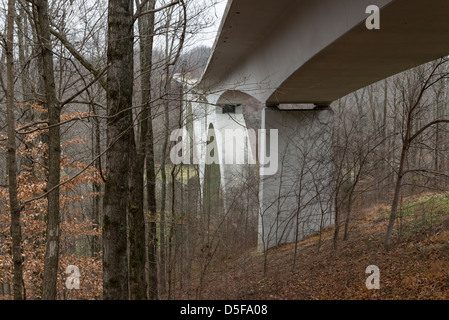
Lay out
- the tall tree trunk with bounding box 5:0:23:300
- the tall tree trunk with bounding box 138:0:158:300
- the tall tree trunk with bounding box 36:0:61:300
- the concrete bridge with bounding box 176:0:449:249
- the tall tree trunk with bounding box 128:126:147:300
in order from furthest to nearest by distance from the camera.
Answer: the tall tree trunk with bounding box 138:0:158:300 → the tall tree trunk with bounding box 128:126:147:300 → the tall tree trunk with bounding box 36:0:61:300 → the concrete bridge with bounding box 176:0:449:249 → the tall tree trunk with bounding box 5:0:23:300

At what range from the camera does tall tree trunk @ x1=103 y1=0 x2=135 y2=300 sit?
16.6 feet

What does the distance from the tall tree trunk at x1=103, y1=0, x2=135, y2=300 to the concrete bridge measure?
0.98 m

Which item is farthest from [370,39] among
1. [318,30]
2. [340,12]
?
[318,30]

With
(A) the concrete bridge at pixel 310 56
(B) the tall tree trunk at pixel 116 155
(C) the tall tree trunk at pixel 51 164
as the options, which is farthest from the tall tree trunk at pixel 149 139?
(B) the tall tree trunk at pixel 116 155

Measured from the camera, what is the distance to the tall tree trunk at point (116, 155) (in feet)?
16.6

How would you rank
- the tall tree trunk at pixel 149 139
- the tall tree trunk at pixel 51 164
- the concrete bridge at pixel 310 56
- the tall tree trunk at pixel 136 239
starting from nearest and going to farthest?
the concrete bridge at pixel 310 56 → the tall tree trunk at pixel 51 164 → the tall tree trunk at pixel 136 239 → the tall tree trunk at pixel 149 139

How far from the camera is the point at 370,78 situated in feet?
30.9

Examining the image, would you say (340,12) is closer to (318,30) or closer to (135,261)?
(318,30)

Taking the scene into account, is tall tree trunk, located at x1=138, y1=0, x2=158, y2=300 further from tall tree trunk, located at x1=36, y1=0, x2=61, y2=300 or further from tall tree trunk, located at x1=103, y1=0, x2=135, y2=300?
tall tree trunk, located at x1=103, y1=0, x2=135, y2=300

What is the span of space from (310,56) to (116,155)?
4.57 m

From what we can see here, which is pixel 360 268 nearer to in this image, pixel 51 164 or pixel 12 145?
pixel 51 164

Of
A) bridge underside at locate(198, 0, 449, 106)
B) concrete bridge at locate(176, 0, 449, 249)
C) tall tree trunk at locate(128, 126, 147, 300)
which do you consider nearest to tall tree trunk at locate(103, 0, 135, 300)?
concrete bridge at locate(176, 0, 449, 249)

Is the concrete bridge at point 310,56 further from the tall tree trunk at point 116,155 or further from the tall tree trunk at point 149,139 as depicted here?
the tall tree trunk at point 149,139

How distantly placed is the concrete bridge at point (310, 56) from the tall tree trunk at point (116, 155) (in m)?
0.98
